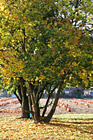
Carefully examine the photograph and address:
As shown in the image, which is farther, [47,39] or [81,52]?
[47,39]

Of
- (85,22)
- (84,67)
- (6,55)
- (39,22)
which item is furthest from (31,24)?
(84,67)

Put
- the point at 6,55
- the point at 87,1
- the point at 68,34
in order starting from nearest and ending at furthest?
the point at 68,34
the point at 6,55
the point at 87,1

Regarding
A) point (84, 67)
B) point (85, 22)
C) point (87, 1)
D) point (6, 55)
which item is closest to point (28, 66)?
point (6, 55)

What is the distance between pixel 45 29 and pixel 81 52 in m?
1.93

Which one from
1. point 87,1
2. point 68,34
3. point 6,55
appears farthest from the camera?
point 87,1

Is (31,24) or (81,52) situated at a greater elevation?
(31,24)

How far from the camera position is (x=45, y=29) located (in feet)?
30.5

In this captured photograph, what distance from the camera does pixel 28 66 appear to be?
9016mm

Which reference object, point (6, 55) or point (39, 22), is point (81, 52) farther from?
point (6, 55)

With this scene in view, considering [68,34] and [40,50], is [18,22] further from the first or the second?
[68,34]

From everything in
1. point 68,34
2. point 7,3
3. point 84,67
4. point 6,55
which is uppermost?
point 7,3

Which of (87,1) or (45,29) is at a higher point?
(87,1)

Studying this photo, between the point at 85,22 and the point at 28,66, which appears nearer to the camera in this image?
the point at 28,66

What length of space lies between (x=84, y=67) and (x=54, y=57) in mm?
1436
